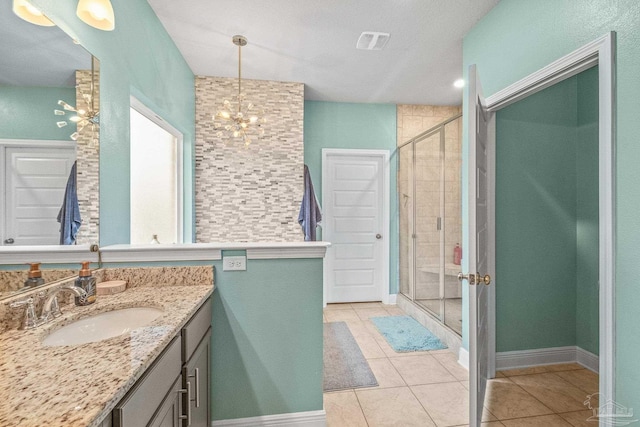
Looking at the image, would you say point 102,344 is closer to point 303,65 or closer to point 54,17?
point 54,17

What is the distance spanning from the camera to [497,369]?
2416mm

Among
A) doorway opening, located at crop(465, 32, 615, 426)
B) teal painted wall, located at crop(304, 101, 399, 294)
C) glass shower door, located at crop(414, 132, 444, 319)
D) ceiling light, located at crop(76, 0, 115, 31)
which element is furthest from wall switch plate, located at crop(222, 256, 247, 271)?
teal painted wall, located at crop(304, 101, 399, 294)

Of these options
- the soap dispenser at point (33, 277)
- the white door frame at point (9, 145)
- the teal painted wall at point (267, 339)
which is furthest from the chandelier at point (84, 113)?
the teal painted wall at point (267, 339)

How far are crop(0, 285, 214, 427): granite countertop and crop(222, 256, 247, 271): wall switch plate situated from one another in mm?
447

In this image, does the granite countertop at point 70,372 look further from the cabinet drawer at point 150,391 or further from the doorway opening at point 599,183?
the doorway opening at point 599,183

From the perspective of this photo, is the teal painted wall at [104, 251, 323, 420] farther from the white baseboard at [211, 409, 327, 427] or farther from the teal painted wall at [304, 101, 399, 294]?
the teal painted wall at [304, 101, 399, 294]

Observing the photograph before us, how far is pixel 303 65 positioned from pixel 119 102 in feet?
6.21

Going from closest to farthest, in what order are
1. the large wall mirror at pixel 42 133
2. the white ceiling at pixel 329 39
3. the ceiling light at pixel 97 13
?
1. the large wall mirror at pixel 42 133
2. the ceiling light at pixel 97 13
3. the white ceiling at pixel 329 39

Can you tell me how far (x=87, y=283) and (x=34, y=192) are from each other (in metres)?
0.45

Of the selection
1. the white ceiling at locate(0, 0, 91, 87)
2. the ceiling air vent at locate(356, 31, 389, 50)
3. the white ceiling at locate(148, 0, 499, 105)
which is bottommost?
the white ceiling at locate(0, 0, 91, 87)

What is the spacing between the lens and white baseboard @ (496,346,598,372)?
2.41 metres

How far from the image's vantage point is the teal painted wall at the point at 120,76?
60.0 inches

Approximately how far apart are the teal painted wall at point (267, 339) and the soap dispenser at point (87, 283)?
55 centimetres

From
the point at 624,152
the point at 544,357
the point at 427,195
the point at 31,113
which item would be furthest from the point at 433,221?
the point at 31,113
